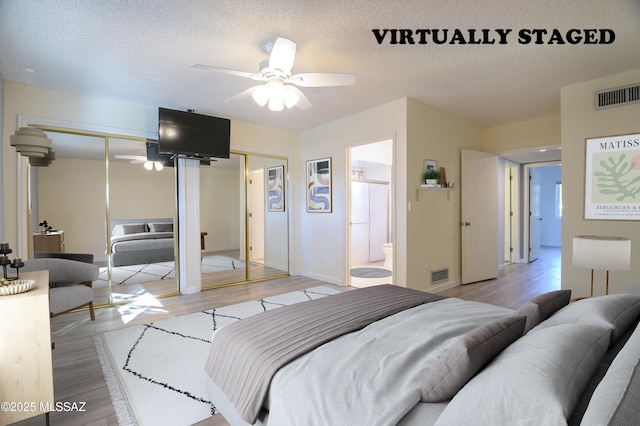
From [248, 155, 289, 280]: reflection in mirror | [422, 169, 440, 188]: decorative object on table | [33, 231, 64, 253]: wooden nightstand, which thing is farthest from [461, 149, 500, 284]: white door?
[33, 231, 64, 253]: wooden nightstand

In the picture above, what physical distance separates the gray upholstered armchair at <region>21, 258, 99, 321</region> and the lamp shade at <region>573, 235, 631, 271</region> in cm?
443

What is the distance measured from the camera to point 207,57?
9.32ft

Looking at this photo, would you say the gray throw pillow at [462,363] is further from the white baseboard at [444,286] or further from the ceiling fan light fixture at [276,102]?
the white baseboard at [444,286]

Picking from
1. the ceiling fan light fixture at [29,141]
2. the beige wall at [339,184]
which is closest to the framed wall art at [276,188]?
the beige wall at [339,184]

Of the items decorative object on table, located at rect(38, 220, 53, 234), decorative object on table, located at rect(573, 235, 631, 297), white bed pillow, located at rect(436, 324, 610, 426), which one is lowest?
white bed pillow, located at rect(436, 324, 610, 426)

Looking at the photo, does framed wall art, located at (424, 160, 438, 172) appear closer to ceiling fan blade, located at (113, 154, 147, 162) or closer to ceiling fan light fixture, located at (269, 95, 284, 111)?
ceiling fan light fixture, located at (269, 95, 284, 111)

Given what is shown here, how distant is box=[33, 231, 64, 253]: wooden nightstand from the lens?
11.5 feet

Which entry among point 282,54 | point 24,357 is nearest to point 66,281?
point 24,357

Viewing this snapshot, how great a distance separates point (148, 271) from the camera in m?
4.46

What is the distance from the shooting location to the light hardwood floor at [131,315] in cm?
192

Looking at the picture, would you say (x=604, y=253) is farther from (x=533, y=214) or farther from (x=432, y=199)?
(x=533, y=214)

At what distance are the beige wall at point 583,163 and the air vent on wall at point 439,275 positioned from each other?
4.62 ft

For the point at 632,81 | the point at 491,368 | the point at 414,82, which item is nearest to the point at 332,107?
the point at 414,82

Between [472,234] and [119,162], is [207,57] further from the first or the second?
[472,234]
